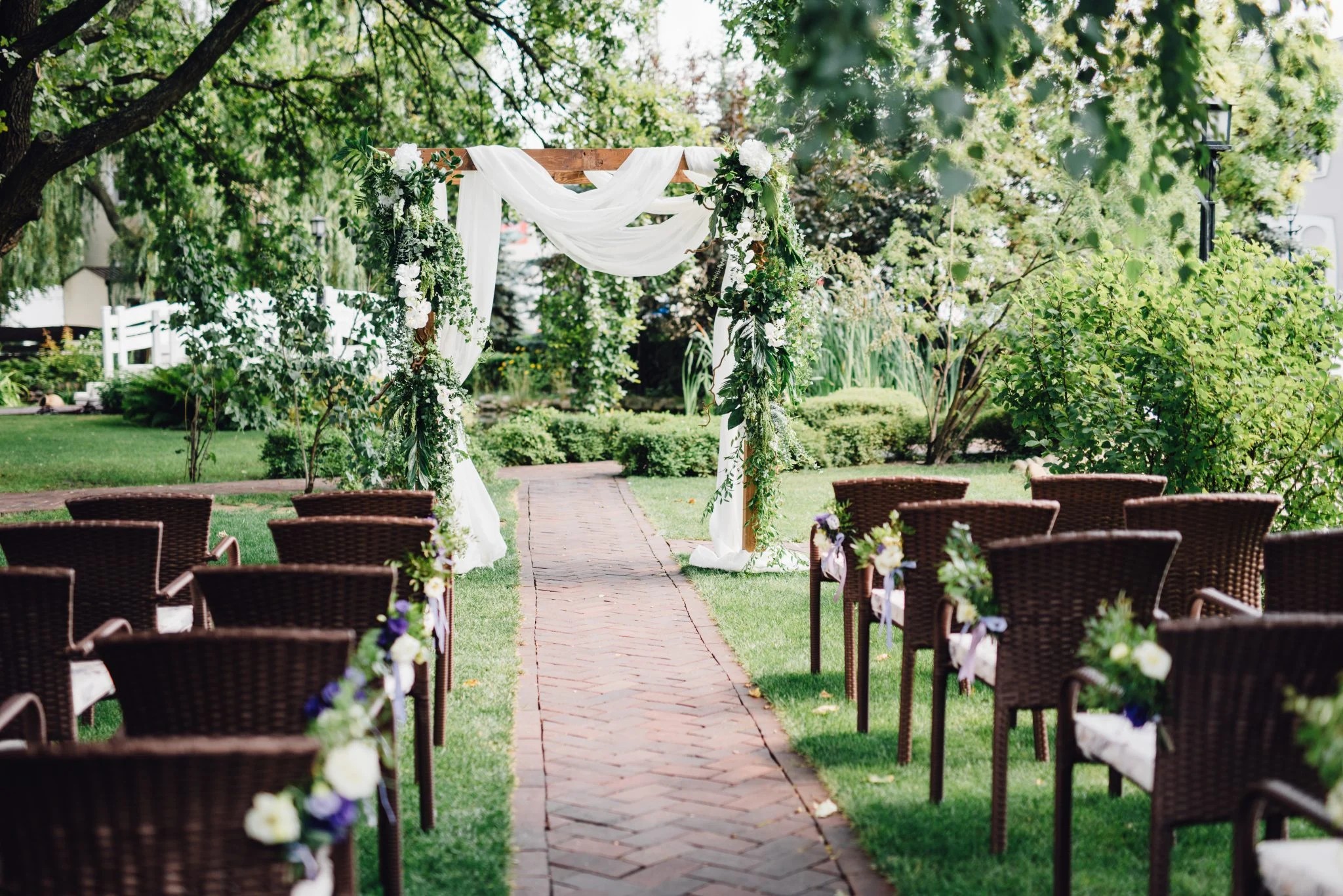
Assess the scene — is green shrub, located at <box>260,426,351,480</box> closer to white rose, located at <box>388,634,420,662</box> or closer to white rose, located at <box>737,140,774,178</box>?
white rose, located at <box>737,140,774,178</box>

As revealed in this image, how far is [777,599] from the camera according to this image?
7.54 meters

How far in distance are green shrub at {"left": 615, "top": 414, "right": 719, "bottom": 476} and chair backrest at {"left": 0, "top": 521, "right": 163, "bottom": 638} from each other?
30.9 feet

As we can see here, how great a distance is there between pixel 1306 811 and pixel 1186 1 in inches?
103

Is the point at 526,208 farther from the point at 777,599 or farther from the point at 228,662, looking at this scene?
the point at 228,662

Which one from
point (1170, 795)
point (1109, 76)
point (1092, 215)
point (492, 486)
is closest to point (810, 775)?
point (1170, 795)

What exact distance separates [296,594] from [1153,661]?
220 centimetres

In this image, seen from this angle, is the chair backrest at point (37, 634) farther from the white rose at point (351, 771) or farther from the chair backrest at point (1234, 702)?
the chair backrest at point (1234, 702)

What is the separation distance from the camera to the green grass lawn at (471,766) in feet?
11.6

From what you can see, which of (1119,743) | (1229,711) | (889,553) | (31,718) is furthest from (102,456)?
(1229,711)

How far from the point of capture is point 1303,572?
11.8ft

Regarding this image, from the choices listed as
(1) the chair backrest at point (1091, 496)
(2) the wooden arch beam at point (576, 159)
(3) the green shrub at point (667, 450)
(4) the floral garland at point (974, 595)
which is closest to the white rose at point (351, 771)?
(4) the floral garland at point (974, 595)

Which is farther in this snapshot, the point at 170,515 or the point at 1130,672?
the point at 170,515

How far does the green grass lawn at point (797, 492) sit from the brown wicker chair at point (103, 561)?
17.4 ft

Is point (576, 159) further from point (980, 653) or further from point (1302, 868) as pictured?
point (1302, 868)
